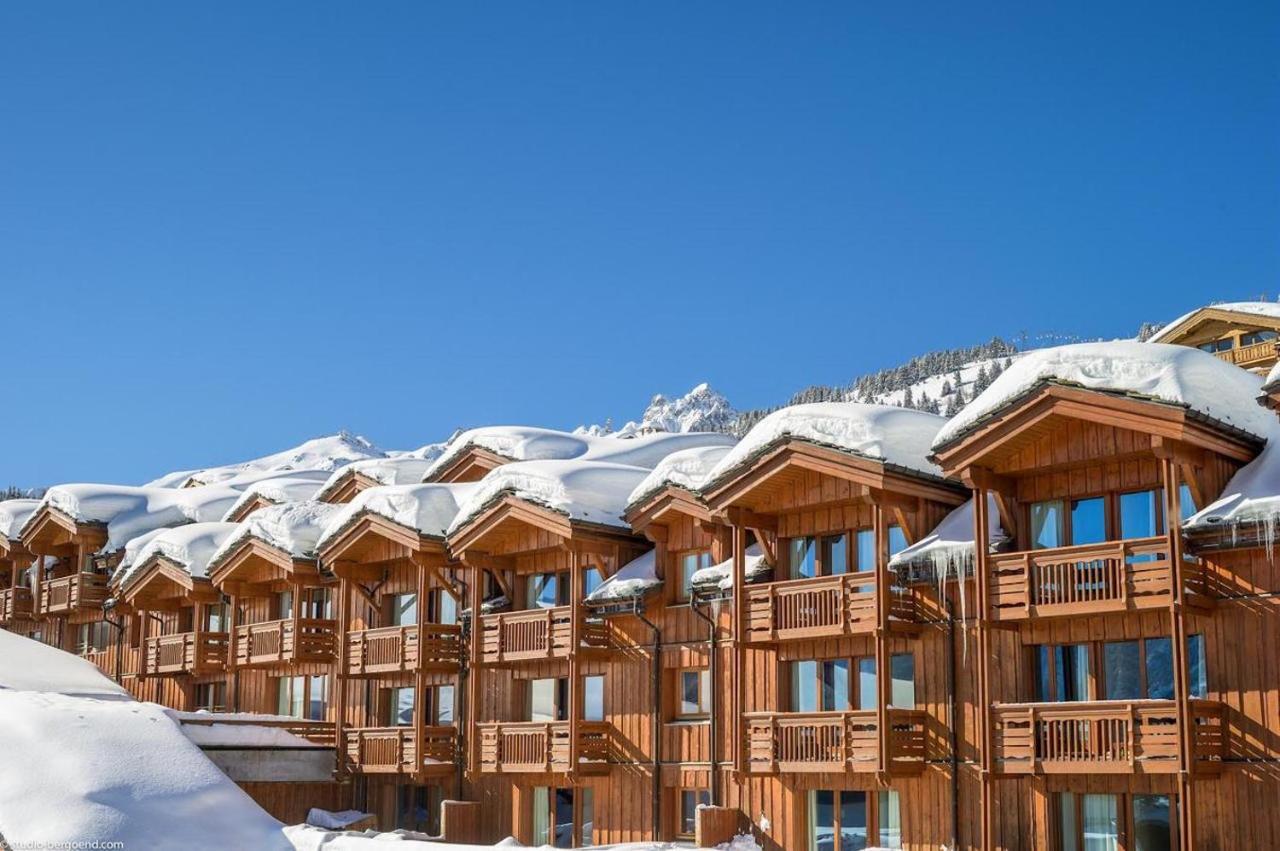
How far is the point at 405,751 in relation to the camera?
34.1m

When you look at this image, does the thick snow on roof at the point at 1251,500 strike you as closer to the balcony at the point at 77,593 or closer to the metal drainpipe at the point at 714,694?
the metal drainpipe at the point at 714,694

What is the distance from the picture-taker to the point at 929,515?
2705cm

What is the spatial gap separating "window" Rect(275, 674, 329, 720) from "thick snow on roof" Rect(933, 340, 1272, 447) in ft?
67.0

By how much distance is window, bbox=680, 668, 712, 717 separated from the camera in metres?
30.2

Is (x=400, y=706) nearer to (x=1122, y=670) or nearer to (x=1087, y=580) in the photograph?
(x=1122, y=670)

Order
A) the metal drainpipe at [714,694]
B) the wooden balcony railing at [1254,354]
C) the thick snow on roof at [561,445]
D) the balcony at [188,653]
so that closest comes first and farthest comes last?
the metal drainpipe at [714,694]
the thick snow on roof at [561,445]
the balcony at [188,653]
the wooden balcony railing at [1254,354]

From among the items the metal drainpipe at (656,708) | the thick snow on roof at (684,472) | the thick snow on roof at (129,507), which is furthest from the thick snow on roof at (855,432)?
the thick snow on roof at (129,507)

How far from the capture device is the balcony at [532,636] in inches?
1238

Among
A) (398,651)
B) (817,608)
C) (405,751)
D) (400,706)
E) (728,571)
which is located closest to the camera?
(817,608)

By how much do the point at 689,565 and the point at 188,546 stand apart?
652 inches

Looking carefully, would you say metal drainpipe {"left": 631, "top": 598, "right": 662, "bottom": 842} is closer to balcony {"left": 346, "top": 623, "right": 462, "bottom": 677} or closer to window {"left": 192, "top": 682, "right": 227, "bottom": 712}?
balcony {"left": 346, "top": 623, "right": 462, "bottom": 677}

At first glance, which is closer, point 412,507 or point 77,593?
point 412,507

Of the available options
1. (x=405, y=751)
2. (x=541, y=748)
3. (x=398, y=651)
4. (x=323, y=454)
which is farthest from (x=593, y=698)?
(x=323, y=454)

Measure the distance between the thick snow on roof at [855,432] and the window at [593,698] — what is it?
6252 mm
